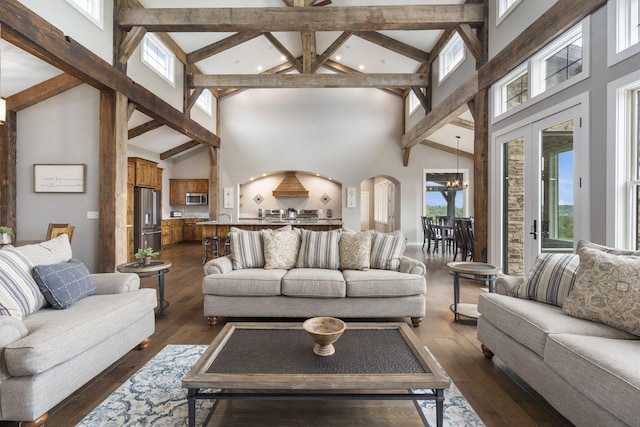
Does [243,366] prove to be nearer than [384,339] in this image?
Yes

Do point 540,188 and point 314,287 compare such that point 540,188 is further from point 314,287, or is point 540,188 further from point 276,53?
point 276,53

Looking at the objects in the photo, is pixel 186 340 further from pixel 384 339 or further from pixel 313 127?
pixel 313 127

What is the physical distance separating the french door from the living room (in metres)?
0.04

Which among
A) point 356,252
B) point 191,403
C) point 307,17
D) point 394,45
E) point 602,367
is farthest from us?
point 394,45

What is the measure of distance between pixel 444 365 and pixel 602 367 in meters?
1.12

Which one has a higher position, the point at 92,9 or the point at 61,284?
the point at 92,9

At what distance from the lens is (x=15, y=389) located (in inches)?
59.6

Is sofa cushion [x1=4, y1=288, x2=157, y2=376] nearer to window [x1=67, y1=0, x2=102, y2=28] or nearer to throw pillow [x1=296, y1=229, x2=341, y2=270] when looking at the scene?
throw pillow [x1=296, y1=229, x2=341, y2=270]

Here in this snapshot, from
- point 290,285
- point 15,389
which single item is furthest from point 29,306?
point 290,285

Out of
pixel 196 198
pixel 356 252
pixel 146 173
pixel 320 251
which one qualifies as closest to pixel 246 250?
pixel 320 251

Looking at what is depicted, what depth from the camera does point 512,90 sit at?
13.6 ft

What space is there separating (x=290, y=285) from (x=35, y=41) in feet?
11.7

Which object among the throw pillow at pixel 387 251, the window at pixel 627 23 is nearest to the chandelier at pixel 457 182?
the throw pillow at pixel 387 251

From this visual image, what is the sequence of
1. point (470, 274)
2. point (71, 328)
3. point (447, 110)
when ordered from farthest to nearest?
point (447, 110) < point (470, 274) < point (71, 328)
